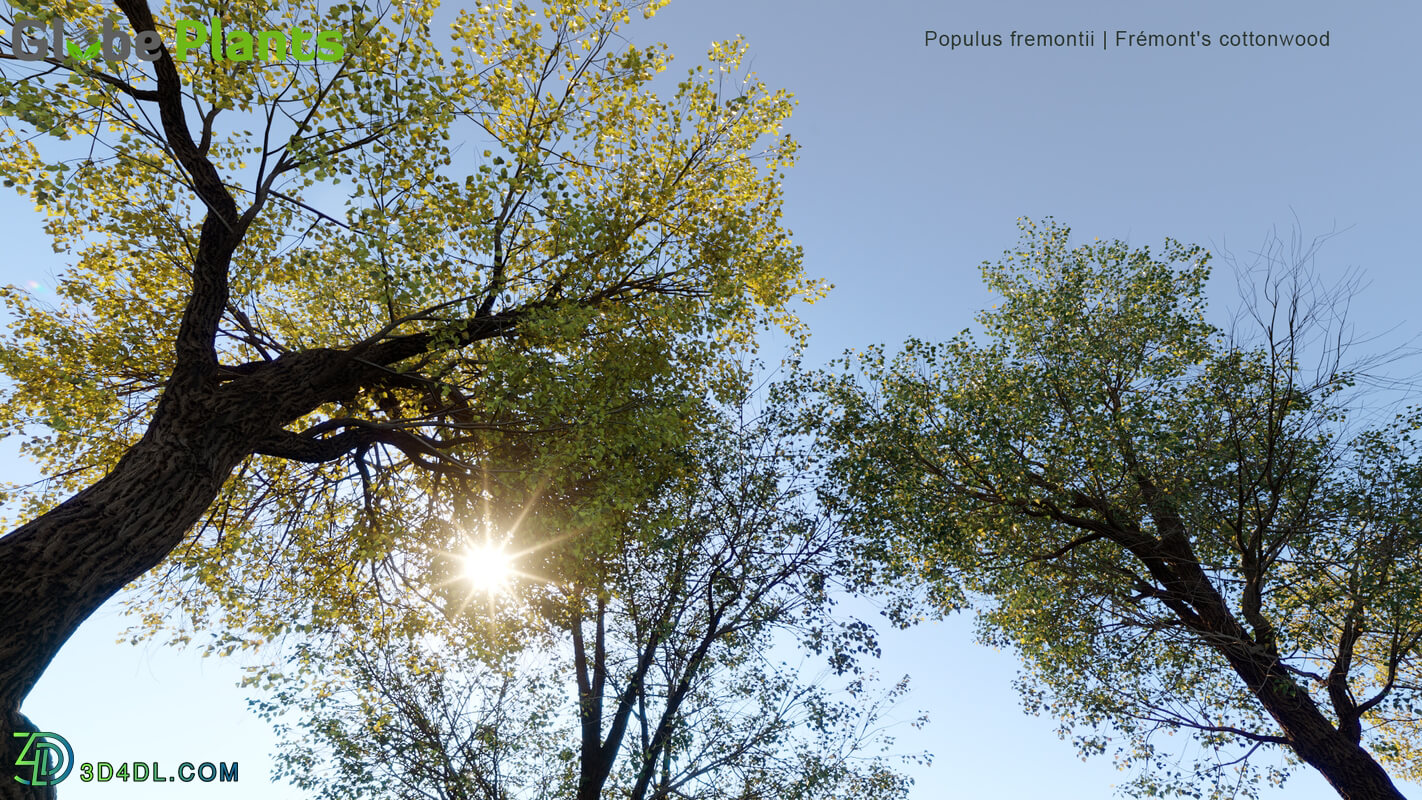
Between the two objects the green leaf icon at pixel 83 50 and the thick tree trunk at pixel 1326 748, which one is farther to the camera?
the thick tree trunk at pixel 1326 748

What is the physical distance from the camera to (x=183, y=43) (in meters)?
10.3

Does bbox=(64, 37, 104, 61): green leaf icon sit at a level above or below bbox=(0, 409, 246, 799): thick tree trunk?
above

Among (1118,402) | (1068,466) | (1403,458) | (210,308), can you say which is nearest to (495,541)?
(210,308)

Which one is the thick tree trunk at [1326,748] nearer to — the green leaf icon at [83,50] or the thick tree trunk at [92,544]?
the thick tree trunk at [92,544]

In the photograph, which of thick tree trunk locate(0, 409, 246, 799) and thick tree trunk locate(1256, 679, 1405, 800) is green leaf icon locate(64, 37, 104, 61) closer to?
thick tree trunk locate(0, 409, 246, 799)

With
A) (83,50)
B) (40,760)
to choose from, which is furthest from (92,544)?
(83,50)

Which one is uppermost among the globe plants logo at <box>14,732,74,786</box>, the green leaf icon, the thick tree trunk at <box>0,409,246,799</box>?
the green leaf icon

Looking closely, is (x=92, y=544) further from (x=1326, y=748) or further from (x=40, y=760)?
(x=1326, y=748)

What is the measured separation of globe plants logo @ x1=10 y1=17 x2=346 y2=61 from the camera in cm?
905

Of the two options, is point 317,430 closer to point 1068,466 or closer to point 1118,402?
point 1068,466

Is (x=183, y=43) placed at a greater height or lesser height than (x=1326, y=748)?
greater

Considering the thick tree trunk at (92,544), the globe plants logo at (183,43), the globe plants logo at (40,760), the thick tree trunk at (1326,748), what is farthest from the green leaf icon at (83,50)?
the thick tree trunk at (1326,748)

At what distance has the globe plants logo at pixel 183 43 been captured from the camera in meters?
9.05

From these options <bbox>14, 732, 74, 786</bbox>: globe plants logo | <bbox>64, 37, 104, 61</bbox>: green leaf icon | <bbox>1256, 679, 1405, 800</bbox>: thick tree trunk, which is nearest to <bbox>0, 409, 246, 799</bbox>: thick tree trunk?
<bbox>14, 732, 74, 786</bbox>: globe plants logo
